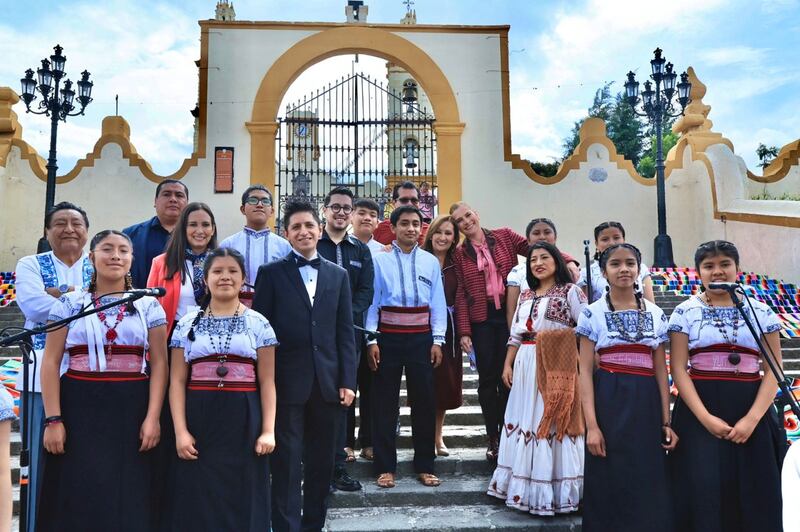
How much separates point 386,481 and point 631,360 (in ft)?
5.47

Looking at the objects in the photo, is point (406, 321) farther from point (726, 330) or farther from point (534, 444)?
point (726, 330)

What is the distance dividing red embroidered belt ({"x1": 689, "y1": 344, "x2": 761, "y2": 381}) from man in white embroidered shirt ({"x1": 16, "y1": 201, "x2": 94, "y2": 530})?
3.01m

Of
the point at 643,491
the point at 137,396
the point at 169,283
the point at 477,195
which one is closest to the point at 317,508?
the point at 137,396

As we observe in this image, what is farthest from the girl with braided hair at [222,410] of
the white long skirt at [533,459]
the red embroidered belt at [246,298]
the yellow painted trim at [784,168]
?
the yellow painted trim at [784,168]

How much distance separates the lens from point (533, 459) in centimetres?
356

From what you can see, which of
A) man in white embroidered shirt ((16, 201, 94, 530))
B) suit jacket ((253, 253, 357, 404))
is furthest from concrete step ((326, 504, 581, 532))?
man in white embroidered shirt ((16, 201, 94, 530))

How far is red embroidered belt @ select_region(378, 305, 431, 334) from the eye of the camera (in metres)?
4.05

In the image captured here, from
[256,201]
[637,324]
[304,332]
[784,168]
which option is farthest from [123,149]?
[784,168]

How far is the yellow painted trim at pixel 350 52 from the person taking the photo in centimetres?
1062

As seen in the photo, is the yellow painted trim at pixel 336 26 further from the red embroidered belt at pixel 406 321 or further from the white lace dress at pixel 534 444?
the white lace dress at pixel 534 444

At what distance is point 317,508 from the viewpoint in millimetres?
3230

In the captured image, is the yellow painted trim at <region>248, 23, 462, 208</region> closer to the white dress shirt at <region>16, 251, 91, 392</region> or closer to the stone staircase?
the stone staircase

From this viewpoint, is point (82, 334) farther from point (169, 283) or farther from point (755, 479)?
point (755, 479)

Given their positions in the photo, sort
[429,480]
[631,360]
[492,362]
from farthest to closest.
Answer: [492,362] → [429,480] → [631,360]
